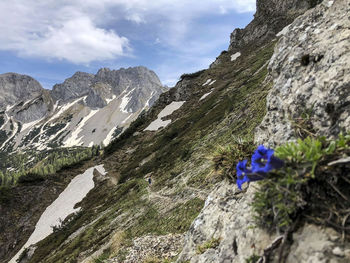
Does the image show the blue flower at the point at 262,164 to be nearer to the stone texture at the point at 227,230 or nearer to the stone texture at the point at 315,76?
the stone texture at the point at 227,230

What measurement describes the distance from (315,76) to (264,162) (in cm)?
381

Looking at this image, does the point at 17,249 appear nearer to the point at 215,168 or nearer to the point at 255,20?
the point at 215,168

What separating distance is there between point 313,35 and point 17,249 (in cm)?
6751

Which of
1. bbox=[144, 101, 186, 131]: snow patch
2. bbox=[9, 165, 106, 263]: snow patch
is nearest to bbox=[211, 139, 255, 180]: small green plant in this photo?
bbox=[9, 165, 106, 263]: snow patch

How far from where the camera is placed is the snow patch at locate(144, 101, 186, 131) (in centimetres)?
8225

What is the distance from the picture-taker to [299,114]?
6020mm

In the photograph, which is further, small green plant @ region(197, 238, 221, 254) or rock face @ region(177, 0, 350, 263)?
small green plant @ region(197, 238, 221, 254)

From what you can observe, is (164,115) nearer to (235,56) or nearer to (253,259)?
(235,56)

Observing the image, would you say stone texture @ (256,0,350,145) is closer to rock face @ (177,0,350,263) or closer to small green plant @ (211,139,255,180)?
rock face @ (177,0,350,263)

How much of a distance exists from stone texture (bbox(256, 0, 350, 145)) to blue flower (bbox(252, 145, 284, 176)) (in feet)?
6.69

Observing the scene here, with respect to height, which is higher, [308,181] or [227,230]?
[308,181]

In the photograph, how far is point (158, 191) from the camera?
94.3 feet

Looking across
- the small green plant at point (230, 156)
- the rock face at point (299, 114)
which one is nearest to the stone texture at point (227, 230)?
the rock face at point (299, 114)

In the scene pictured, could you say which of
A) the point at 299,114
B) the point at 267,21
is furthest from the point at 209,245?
the point at 267,21
